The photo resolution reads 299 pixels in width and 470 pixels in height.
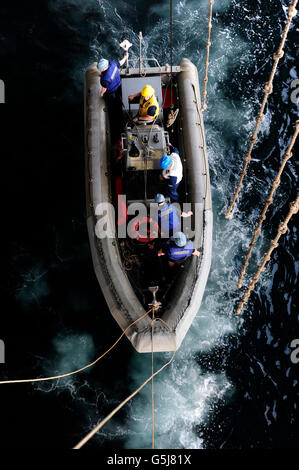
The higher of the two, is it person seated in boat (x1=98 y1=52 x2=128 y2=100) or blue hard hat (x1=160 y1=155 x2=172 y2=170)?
person seated in boat (x1=98 y1=52 x2=128 y2=100)

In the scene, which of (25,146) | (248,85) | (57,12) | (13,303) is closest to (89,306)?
(13,303)

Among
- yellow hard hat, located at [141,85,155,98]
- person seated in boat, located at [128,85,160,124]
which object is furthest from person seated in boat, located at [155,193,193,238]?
yellow hard hat, located at [141,85,155,98]

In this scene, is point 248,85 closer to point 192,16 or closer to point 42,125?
point 192,16

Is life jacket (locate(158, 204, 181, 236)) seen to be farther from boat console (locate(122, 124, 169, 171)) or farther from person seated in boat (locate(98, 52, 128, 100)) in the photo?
person seated in boat (locate(98, 52, 128, 100))

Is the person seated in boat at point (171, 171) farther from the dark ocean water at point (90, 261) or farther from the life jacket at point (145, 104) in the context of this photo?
the dark ocean water at point (90, 261)

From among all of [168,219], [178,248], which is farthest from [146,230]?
[178,248]

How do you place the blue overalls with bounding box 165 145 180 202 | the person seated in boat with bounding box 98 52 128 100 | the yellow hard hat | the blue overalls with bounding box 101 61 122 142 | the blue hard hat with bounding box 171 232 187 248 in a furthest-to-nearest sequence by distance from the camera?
the blue overalls with bounding box 101 61 122 142
the person seated in boat with bounding box 98 52 128 100
the yellow hard hat
the blue overalls with bounding box 165 145 180 202
the blue hard hat with bounding box 171 232 187 248

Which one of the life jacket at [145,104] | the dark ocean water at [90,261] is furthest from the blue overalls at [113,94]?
the dark ocean water at [90,261]
